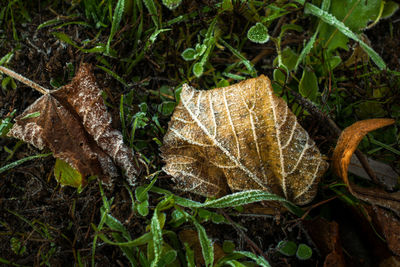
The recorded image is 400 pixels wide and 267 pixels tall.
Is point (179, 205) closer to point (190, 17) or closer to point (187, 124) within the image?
point (187, 124)

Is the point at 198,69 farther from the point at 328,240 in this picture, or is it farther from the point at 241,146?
the point at 328,240

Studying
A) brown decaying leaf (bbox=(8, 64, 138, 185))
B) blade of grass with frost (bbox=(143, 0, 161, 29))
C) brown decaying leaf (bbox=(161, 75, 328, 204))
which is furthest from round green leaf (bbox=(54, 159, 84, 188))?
blade of grass with frost (bbox=(143, 0, 161, 29))

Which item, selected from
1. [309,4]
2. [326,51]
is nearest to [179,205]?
[326,51]

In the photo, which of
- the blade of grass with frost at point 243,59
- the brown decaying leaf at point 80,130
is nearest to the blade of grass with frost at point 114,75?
the brown decaying leaf at point 80,130

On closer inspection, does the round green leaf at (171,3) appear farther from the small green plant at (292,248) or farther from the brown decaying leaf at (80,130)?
the small green plant at (292,248)

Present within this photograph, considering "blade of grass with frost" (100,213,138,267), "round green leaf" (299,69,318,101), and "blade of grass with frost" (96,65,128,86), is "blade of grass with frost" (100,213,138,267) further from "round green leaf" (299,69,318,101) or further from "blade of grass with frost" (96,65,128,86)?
"round green leaf" (299,69,318,101)

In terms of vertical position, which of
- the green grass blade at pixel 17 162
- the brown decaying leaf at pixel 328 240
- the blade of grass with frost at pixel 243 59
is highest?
the blade of grass with frost at pixel 243 59

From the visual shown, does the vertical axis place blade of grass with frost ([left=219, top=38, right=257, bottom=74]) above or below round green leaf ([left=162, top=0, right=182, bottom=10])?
below
